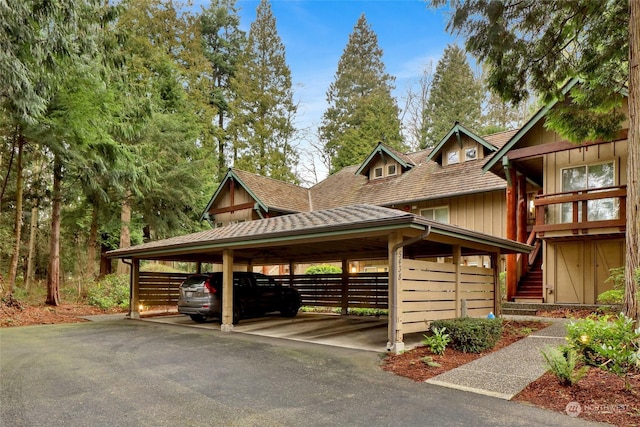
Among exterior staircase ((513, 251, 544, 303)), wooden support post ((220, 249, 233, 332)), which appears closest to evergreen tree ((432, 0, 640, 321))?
exterior staircase ((513, 251, 544, 303))

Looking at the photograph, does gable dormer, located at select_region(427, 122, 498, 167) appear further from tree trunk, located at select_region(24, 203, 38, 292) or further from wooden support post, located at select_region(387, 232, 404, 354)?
tree trunk, located at select_region(24, 203, 38, 292)

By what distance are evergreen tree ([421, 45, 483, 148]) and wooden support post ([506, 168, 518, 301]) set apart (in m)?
20.7

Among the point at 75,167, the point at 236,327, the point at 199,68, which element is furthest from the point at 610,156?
the point at 199,68

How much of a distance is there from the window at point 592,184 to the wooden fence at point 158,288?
1372 cm

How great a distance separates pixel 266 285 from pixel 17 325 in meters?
7.14

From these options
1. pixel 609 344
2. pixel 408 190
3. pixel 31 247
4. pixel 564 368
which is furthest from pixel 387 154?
pixel 31 247

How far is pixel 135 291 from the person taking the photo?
1397 centimetres

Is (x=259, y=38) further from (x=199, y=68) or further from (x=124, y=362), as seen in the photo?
(x=124, y=362)

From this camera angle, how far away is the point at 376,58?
41688 mm

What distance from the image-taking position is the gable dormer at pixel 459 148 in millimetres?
17802

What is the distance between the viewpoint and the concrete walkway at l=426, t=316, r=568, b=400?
5281mm

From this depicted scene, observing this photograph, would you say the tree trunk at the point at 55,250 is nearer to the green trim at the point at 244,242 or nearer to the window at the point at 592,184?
the green trim at the point at 244,242

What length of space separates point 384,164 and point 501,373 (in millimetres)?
16502

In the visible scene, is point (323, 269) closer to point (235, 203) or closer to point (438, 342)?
point (235, 203)
